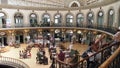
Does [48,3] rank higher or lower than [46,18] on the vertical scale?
higher

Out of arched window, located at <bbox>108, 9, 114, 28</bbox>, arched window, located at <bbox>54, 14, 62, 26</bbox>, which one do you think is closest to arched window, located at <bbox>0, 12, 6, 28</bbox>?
arched window, located at <bbox>54, 14, 62, 26</bbox>

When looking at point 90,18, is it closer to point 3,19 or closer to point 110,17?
point 110,17

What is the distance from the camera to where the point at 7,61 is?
22.4 metres

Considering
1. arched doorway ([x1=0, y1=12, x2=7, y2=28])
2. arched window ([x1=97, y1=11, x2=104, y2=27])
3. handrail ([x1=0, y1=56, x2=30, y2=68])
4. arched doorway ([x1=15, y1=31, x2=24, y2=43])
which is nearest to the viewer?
handrail ([x1=0, y1=56, x2=30, y2=68])

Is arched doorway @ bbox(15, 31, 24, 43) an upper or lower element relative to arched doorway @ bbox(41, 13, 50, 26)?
lower

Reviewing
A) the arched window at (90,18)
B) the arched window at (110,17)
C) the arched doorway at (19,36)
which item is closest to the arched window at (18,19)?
the arched doorway at (19,36)

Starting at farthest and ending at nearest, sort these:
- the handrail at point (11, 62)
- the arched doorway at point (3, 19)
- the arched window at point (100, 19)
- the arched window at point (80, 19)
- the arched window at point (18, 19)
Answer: the arched window at point (80, 19), the arched window at point (18, 19), the arched doorway at point (3, 19), the arched window at point (100, 19), the handrail at point (11, 62)

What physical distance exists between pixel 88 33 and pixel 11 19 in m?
13.8

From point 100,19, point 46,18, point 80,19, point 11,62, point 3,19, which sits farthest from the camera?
point 46,18

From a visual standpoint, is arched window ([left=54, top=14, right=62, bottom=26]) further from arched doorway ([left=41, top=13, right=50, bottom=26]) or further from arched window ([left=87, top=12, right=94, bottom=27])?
arched window ([left=87, top=12, right=94, bottom=27])

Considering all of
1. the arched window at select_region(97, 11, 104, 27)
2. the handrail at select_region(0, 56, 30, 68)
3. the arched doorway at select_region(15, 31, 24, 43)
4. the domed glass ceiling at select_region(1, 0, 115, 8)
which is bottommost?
the handrail at select_region(0, 56, 30, 68)

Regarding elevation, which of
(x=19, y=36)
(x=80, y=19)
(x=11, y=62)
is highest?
(x=80, y=19)

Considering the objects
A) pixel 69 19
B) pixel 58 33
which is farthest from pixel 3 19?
pixel 69 19

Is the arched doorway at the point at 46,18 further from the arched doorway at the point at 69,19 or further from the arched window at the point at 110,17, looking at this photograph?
the arched window at the point at 110,17
